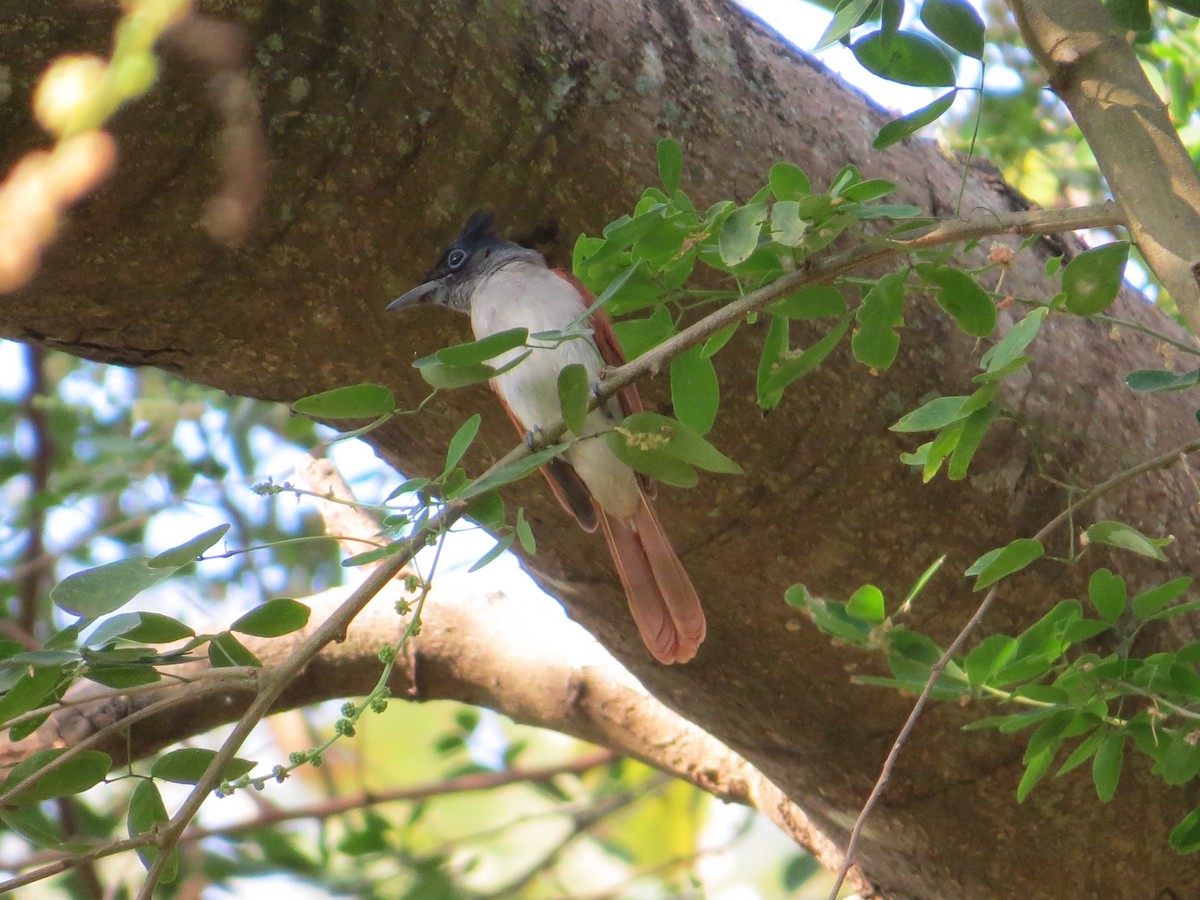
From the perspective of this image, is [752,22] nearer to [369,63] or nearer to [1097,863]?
[369,63]

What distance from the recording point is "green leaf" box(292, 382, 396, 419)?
167 centimetres

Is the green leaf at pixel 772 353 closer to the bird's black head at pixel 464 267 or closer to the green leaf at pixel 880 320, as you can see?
the green leaf at pixel 880 320

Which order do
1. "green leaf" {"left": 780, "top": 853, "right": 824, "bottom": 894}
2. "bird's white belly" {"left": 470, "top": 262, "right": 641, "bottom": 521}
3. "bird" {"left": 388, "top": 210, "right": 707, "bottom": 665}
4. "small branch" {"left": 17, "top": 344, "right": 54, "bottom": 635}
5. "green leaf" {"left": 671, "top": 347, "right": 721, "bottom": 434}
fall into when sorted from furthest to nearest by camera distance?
"green leaf" {"left": 780, "top": 853, "right": 824, "bottom": 894}, "small branch" {"left": 17, "top": 344, "right": 54, "bottom": 635}, "bird's white belly" {"left": 470, "top": 262, "right": 641, "bottom": 521}, "bird" {"left": 388, "top": 210, "right": 707, "bottom": 665}, "green leaf" {"left": 671, "top": 347, "right": 721, "bottom": 434}

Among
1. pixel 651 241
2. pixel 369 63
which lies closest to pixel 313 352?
pixel 369 63

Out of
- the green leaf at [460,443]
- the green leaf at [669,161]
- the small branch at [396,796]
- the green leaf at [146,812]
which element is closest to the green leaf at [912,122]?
the green leaf at [669,161]

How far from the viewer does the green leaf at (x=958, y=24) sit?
1634 millimetres

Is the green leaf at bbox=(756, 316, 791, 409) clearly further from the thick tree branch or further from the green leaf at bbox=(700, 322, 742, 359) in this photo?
the thick tree branch

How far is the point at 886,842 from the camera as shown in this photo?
2.84m

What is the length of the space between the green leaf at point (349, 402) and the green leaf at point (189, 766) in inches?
20.4

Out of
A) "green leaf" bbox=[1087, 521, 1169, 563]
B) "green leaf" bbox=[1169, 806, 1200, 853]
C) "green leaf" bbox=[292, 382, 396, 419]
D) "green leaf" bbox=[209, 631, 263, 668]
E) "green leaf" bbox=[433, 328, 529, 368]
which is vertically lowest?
"green leaf" bbox=[1169, 806, 1200, 853]

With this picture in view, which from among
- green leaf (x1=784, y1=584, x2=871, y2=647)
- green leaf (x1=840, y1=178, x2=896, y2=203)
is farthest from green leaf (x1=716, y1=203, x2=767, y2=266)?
green leaf (x1=784, y1=584, x2=871, y2=647)

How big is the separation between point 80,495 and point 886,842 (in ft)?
10.1

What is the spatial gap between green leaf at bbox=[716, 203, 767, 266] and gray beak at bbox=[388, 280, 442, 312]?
92 centimetres

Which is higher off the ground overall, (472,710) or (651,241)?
(651,241)
